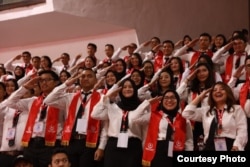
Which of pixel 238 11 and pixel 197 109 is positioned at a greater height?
pixel 238 11

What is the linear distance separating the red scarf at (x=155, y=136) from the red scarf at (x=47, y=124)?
1063mm

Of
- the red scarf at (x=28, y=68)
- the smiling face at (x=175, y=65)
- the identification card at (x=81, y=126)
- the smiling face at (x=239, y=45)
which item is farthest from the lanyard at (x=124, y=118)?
the red scarf at (x=28, y=68)

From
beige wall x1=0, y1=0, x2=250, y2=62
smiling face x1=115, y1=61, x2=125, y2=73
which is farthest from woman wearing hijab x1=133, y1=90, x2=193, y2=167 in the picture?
beige wall x1=0, y1=0, x2=250, y2=62

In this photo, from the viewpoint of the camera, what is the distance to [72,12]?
9086mm

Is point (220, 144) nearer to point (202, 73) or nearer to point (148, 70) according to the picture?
point (202, 73)

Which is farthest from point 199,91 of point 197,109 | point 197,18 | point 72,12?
point 197,18

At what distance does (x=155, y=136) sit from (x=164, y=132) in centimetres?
9

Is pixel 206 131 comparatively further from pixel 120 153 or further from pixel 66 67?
pixel 66 67

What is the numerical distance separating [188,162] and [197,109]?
→ 1233mm

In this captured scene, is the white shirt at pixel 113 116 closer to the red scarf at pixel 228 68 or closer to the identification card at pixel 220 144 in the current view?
the identification card at pixel 220 144

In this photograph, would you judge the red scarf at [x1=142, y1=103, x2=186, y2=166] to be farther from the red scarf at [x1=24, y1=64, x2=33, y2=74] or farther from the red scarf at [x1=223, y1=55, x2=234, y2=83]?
the red scarf at [x1=24, y1=64, x2=33, y2=74]

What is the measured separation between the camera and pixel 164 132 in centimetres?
441

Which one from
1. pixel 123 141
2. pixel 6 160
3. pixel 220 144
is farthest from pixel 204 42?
pixel 6 160

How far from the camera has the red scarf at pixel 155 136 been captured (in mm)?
4363
